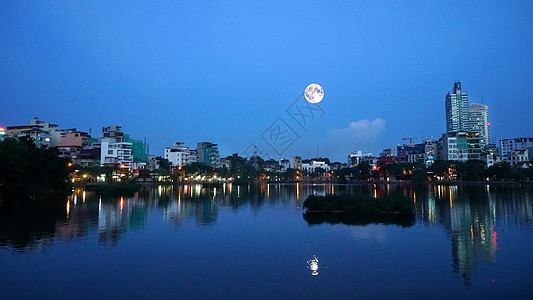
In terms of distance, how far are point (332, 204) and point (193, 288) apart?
17.0 metres

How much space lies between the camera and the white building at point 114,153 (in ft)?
281

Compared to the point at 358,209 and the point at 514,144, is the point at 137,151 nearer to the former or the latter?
the point at 358,209

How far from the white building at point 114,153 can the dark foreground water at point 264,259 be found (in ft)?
221

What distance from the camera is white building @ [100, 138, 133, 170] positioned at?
281 ft

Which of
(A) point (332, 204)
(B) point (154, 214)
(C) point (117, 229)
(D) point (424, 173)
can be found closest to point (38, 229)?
(C) point (117, 229)

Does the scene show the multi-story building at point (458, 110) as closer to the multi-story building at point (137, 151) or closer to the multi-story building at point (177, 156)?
the multi-story building at point (177, 156)

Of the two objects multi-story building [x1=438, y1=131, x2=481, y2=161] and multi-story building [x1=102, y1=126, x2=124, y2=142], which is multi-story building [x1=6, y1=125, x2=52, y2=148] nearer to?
multi-story building [x1=102, y1=126, x2=124, y2=142]

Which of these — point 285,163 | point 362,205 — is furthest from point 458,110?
point 362,205

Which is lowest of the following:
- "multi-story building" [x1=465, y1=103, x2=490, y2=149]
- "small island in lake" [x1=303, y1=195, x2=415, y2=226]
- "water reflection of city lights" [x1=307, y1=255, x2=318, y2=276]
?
"water reflection of city lights" [x1=307, y1=255, x2=318, y2=276]

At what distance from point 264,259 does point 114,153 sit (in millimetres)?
83027

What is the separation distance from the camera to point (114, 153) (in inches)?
3401

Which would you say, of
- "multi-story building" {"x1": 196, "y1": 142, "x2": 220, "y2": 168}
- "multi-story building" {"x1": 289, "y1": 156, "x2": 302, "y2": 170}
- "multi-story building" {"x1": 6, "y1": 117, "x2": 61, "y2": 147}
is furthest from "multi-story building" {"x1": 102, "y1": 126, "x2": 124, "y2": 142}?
"multi-story building" {"x1": 289, "y1": 156, "x2": 302, "y2": 170}

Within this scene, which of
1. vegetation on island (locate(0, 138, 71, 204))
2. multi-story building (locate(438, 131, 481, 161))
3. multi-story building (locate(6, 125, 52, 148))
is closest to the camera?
vegetation on island (locate(0, 138, 71, 204))

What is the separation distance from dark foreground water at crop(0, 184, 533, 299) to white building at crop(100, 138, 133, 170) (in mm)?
67385
